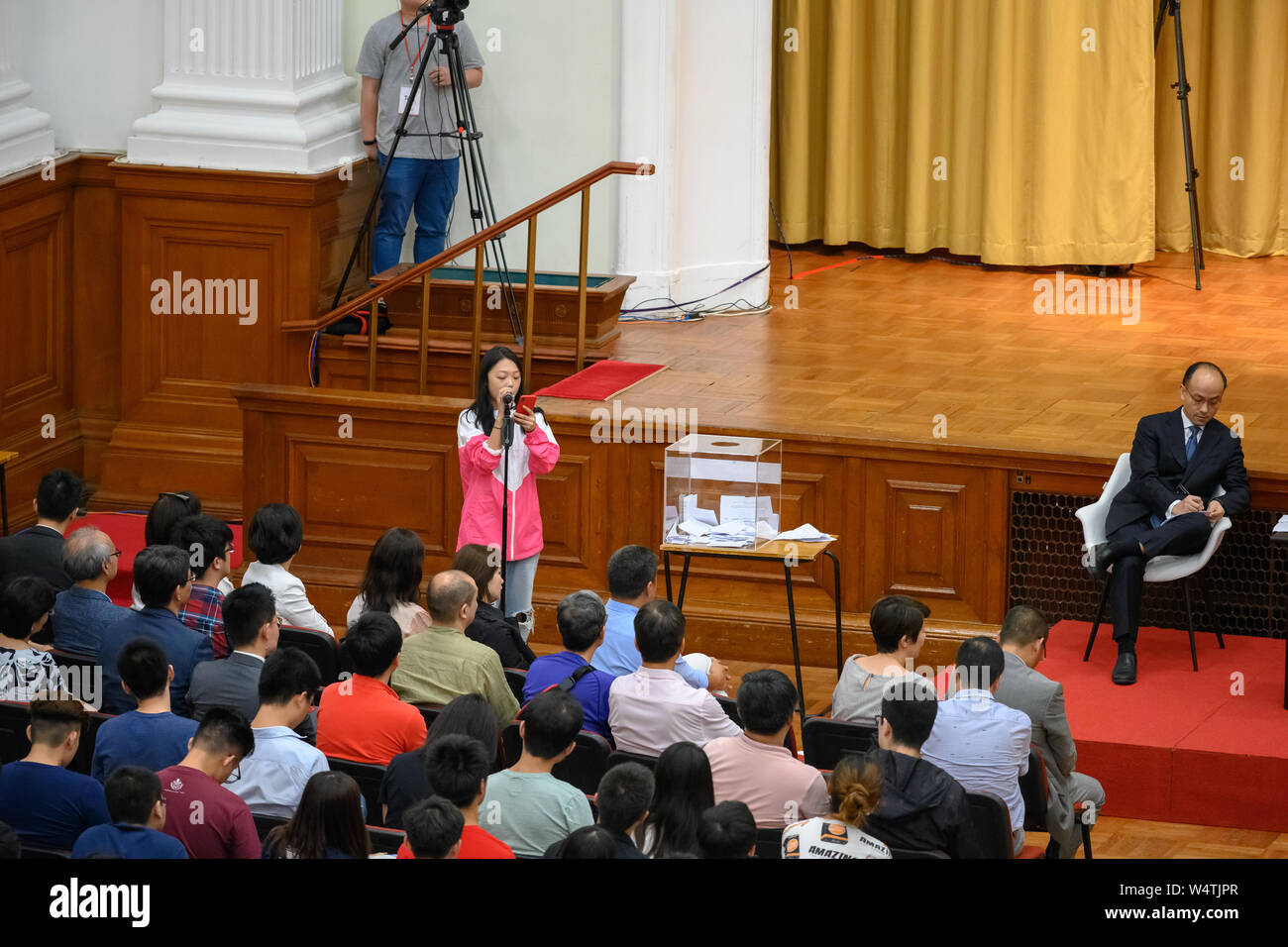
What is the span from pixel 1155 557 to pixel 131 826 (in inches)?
151

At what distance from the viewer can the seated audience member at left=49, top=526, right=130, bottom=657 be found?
534cm

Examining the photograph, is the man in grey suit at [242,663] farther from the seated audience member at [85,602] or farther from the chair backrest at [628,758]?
the chair backrest at [628,758]

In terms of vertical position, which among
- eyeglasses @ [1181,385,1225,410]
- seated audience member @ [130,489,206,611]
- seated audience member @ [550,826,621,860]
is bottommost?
seated audience member @ [550,826,621,860]

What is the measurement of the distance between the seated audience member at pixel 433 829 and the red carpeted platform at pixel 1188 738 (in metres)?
2.84

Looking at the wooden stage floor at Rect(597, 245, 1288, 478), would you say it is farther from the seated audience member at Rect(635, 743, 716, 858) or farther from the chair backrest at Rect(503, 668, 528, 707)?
the seated audience member at Rect(635, 743, 716, 858)

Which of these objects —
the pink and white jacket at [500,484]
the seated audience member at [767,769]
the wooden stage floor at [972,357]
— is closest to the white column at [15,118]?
the wooden stage floor at [972,357]

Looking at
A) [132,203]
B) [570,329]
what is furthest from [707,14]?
[132,203]

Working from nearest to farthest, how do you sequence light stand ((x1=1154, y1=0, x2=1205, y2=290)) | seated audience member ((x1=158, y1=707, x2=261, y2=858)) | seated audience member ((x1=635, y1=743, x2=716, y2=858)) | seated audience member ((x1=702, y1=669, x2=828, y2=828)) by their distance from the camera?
seated audience member ((x1=635, y1=743, x2=716, y2=858))
seated audience member ((x1=158, y1=707, x2=261, y2=858))
seated audience member ((x1=702, y1=669, x2=828, y2=828))
light stand ((x1=1154, y1=0, x2=1205, y2=290))

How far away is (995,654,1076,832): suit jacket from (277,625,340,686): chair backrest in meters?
1.83

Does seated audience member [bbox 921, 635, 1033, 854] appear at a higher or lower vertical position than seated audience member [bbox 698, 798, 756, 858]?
lower

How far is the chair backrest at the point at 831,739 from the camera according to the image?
4.73 meters

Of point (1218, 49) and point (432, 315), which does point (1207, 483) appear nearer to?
point (432, 315)

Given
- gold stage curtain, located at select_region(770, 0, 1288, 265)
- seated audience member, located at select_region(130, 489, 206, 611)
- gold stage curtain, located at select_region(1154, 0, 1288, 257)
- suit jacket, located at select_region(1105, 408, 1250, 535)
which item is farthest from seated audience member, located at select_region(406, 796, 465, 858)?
gold stage curtain, located at select_region(1154, 0, 1288, 257)

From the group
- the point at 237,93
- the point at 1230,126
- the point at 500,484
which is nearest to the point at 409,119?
the point at 237,93
